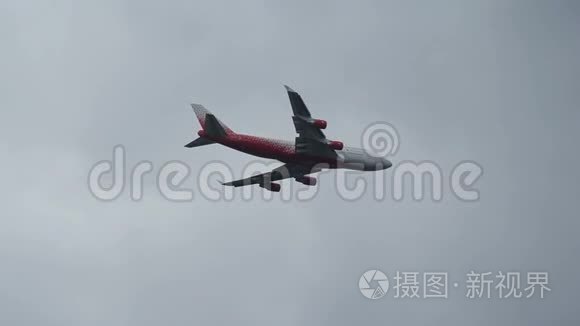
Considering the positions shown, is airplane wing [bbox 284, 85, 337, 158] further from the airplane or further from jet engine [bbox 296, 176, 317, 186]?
jet engine [bbox 296, 176, 317, 186]

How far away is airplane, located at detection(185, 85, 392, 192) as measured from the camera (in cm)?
9862

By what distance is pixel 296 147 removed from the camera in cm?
10188

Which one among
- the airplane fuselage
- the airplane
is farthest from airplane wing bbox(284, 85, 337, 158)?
the airplane fuselage

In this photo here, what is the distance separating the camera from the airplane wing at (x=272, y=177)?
358 ft

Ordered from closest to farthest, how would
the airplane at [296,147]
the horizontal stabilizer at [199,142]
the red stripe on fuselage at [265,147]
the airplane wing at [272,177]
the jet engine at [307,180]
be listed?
the airplane at [296,147], the horizontal stabilizer at [199,142], the red stripe on fuselage at [265,147], the airplane wing at [272,177], the jet engine at [307,180]

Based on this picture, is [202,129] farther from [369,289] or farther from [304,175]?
[369,289]

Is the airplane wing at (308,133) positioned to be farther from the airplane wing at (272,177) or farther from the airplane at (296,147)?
the airplane wing at (272,177)

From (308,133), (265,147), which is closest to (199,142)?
(265,147)

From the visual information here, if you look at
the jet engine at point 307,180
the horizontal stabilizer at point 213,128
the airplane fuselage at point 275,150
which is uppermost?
the horizontal stabilizer at point 213,128

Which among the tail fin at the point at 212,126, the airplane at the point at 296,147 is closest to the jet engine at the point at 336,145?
the airplane at the point at 296,147

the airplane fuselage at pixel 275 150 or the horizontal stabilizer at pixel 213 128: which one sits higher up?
the horizontal stabilizer at pixel 213 128

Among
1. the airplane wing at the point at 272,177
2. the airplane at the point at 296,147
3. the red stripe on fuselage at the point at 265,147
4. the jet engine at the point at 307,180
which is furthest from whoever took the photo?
the jet engine at the point at 307,180

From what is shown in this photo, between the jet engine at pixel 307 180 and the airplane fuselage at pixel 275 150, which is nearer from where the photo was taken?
the airplane fuselage at pixel 275 150

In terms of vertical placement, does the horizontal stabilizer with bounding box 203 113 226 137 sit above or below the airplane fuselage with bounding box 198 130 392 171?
above
